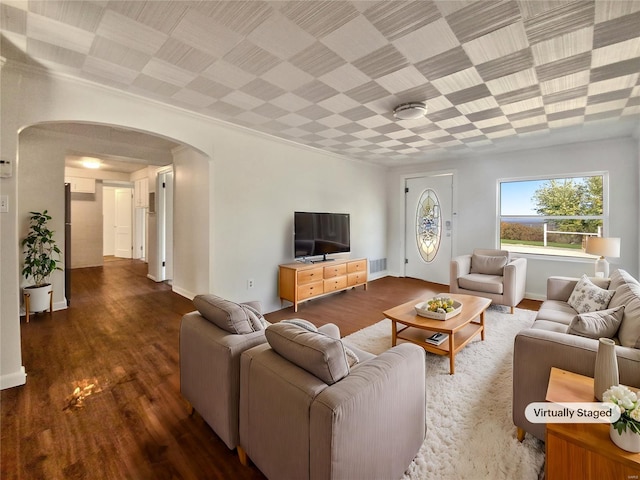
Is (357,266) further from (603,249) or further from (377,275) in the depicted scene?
(603,249)

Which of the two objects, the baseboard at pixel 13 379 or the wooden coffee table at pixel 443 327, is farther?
the wooden coffee table at pixel 443 327

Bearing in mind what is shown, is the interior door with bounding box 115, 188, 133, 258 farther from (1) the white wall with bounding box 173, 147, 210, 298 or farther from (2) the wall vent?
(2) the wall vent

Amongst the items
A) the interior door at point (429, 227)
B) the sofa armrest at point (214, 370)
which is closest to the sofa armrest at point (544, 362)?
the sofa armrest at point (214, 370)

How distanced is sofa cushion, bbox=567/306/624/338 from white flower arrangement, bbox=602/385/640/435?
762mm

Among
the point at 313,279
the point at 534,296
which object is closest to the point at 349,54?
the point at 313,279

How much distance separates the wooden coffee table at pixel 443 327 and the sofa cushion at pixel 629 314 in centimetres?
99

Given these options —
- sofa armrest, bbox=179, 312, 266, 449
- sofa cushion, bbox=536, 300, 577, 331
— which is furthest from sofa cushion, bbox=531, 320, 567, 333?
sofa armrest, bbox=179, 312, 266, 449

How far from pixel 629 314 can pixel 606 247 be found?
2383 millimetres

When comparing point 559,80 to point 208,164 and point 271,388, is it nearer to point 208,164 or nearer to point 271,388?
point 271,388

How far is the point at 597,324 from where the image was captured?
1776mm

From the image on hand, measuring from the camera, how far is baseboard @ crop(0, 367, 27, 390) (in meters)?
2.22

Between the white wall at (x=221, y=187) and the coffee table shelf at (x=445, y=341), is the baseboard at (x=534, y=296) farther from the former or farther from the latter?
the white wall at (x=221, y=187)

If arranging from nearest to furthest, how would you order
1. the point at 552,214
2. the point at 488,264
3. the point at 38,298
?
the point at 38,298
the point at 488,264
the point at 552,214

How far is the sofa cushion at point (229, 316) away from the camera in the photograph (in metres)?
1.66
